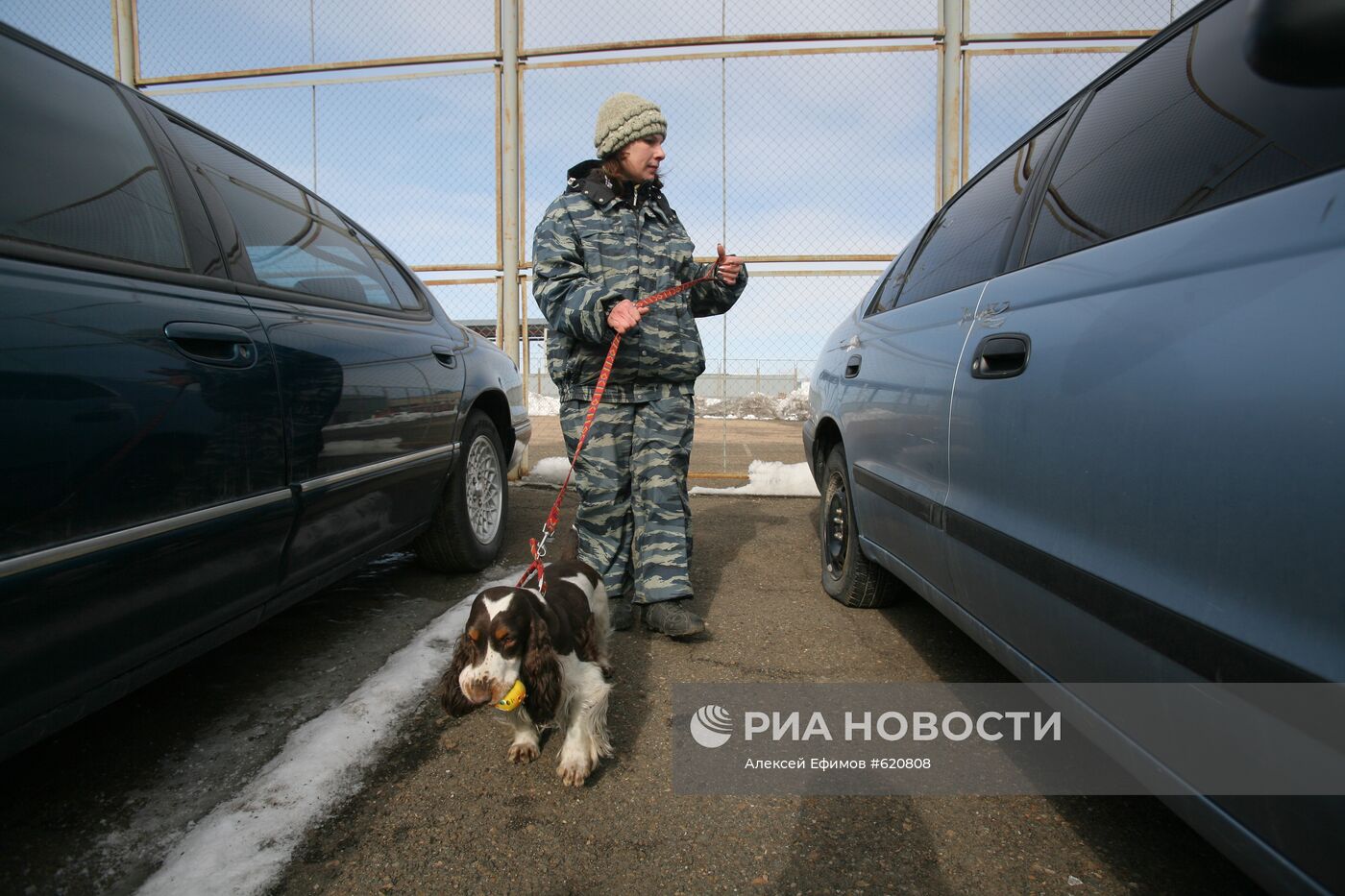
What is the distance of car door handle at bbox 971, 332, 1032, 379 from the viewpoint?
1.53 meters

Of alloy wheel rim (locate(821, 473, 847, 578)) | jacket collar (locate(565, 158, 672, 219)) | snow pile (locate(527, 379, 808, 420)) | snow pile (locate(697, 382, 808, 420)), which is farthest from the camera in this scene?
snow pile (locate(697, 382, 808, 420))

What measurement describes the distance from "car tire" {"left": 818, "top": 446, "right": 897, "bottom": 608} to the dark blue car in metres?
1.78

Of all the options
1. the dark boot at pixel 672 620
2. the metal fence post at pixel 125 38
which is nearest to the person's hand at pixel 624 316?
the dark boot at pixel 672 620

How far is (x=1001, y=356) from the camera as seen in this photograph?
5.32 feet

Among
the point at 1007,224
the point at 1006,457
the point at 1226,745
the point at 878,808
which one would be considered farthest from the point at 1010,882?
the point at 1007,224

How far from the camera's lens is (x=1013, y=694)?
2230 millimetres

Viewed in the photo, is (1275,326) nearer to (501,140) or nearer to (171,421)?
(171,421)

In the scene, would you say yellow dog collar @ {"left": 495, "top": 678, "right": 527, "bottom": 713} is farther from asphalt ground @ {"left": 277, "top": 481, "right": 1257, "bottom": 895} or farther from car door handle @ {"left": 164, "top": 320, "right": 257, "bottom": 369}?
car door handle @ {"left": 164, "top": 320, "right": 257, "bottom": 369}

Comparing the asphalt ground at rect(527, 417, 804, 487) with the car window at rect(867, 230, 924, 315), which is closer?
the car window at rect(867, 230, 924, 315)

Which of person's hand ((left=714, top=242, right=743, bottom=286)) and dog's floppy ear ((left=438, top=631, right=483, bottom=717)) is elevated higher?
person's hand ((left=714, top=242, right=743, bottom=286))

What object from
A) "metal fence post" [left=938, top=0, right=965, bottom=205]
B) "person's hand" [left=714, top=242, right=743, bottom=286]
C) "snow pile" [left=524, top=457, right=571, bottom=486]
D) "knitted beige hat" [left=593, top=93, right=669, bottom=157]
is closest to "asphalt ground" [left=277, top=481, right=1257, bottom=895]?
"person's hand" [left=714, top=242, right=743, bottom=286]

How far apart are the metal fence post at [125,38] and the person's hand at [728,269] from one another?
664cm

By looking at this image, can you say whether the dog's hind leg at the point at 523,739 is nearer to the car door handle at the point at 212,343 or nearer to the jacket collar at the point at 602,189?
the car door handle at the point at 212,343

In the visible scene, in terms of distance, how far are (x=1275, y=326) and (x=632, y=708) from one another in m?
1.83
